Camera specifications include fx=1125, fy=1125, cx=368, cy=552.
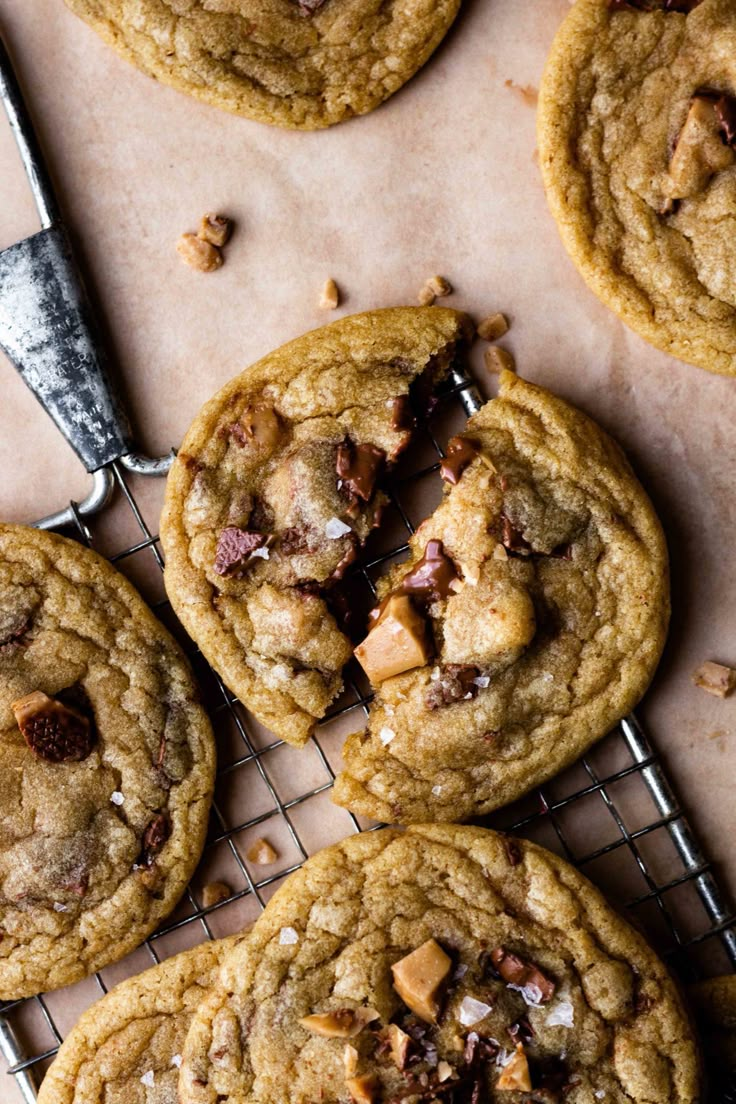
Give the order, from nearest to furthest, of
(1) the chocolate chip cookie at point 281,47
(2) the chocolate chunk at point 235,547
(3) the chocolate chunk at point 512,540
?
(3) the chocolate chunk at point 512,540, (2) the chocolate chunk at point 235,547, (1) the chocolate chip cookie at point 281,47

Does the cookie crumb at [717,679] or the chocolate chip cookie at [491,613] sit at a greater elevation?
the chocolate chip cookie at [491,613]

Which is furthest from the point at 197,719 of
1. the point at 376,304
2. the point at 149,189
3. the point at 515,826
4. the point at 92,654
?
the point at 149,189

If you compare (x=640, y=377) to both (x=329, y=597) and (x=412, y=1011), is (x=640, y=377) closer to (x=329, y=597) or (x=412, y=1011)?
(x=329, y=597)

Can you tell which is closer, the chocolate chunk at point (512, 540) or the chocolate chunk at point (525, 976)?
the chocolate chunk at point (525, 976)

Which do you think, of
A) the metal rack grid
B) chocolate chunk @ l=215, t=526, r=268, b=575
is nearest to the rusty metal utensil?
the metal rack grid

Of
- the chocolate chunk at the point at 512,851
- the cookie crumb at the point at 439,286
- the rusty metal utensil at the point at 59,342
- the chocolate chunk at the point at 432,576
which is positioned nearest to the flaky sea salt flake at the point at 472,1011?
the chocolate chunk at the point at 512,851

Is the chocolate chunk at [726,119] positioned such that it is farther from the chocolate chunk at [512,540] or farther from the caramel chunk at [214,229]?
the caramel chunk at [214,229]
